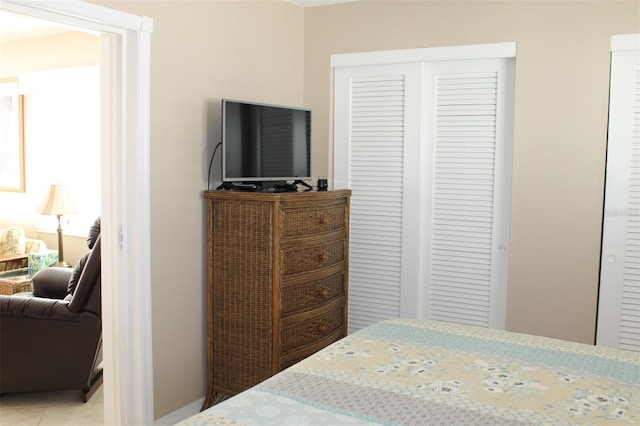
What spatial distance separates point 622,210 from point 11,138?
5.40 m

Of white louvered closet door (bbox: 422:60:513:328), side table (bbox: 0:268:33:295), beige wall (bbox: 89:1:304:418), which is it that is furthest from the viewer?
side table (bbox: 0:268:33:295)

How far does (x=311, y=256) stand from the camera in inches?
130

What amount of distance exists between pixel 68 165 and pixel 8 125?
3.45ft

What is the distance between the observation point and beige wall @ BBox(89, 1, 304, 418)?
9.86 feet

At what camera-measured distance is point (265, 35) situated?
12.3 ft

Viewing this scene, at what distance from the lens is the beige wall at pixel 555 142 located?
3.30 meters

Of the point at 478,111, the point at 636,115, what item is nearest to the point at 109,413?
the point at 478,111

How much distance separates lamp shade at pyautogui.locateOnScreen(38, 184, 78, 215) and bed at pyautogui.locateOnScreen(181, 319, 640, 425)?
3723mm

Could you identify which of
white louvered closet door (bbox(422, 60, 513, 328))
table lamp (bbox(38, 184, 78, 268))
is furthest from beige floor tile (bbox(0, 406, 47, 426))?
white louvered closet door (bbox(422, 60, 513, 328))

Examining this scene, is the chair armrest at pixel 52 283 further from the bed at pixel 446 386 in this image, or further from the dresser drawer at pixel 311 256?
the bed at pixel 446 386

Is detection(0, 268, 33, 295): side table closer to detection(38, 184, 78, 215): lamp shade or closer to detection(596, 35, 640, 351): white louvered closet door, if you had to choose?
detection(38, 184, 78, 215): lamp shade

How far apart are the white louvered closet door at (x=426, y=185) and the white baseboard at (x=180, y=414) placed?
1.24 meters

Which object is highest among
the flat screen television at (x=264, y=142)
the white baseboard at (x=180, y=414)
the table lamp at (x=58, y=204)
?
the flat screen television at (x=264, y=142)

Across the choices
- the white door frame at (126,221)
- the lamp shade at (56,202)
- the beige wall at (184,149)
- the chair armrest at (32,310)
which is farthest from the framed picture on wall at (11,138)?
the white door frame at (126,221)
